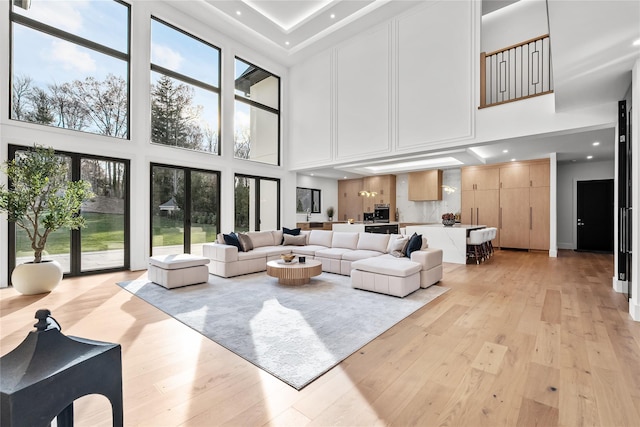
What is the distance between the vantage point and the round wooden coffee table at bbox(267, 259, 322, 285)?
450 centimetres

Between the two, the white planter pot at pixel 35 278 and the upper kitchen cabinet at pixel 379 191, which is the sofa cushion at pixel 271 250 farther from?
the upper kitchen cabinet at pixel 379 191

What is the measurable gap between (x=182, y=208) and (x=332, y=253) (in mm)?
3577

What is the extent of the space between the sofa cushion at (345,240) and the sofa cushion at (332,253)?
0.16 meters

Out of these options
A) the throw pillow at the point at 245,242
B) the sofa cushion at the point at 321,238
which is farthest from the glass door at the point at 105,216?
the sofa cushion at the point at 321,238

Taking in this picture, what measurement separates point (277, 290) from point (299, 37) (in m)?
6.41

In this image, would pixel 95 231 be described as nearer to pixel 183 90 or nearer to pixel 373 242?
pixel 183 90

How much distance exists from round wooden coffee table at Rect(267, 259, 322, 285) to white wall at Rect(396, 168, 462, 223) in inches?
267

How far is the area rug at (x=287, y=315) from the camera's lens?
2.43 m

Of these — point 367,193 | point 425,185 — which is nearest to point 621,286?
point 425,185

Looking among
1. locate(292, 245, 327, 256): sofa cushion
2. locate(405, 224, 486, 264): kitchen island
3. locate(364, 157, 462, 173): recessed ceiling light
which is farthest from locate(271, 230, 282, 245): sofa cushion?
locate(364, 157, 462, 173): recessed ceiling light

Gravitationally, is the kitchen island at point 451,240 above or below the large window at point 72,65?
below

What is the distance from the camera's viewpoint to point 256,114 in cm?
851

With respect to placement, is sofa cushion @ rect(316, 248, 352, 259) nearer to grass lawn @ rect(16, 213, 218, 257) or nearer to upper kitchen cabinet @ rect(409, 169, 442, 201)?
grass lawn @ rect(16, 213, 218, 257)

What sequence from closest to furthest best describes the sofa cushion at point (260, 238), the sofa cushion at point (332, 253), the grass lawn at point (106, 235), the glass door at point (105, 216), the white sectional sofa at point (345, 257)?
the white sectional sofa at point (345, 257), the grass lawn at point (106, 235), the glass door at point (105, 216), the sofa cushion at point (332, 253), the sofa cushion at point (260, 238)
